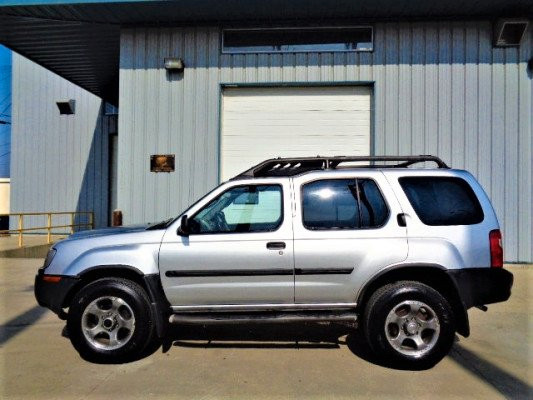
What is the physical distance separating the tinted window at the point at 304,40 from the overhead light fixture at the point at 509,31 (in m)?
2.71

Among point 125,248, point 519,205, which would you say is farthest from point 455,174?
point 519,205

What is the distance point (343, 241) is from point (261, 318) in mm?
1116

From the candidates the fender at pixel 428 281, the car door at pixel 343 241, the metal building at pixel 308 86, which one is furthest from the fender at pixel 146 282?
the metal building at pixel 308 86

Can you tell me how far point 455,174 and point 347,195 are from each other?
1.15 m

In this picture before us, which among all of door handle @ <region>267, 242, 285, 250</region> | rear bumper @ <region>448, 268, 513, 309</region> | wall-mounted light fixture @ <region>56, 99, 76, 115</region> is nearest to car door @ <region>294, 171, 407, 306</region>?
door handle @ <region>267, 242, 285, 250</region>

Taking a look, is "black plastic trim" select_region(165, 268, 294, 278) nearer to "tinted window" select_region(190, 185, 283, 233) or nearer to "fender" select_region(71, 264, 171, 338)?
"fender" select_region(71, 264, 171, 338)

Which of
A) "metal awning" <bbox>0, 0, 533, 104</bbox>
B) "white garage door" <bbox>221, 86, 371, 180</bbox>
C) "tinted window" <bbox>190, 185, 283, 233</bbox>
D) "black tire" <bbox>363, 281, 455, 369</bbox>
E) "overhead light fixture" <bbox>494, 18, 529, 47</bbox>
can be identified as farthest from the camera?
"white garage door" <bbox>221, 86, 371, 180</bbox>

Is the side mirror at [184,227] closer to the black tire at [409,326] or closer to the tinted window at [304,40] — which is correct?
the black tire at [409,326]

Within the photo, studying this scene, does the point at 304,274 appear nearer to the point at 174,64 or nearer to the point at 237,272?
the point at 237,272

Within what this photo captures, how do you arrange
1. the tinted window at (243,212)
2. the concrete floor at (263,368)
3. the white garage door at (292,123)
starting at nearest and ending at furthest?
the concrete floor at (263,368) → the tinted window at (243,212) → the white garage door at (292,123)

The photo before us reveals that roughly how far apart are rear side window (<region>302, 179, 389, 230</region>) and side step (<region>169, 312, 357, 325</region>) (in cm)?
87

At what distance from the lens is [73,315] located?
3723 mm

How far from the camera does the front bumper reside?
3.77m

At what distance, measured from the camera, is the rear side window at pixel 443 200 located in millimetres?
3803
